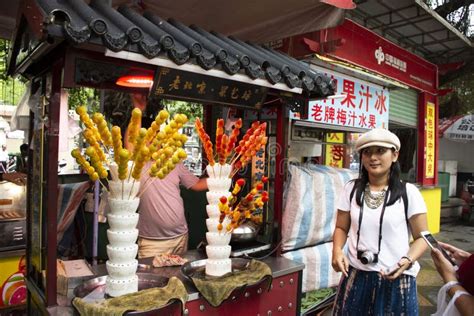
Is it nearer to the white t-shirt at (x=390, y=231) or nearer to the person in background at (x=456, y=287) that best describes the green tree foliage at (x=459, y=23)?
the white t-shirt at (x=390, y=231)

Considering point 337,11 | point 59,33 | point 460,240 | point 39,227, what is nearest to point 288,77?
point 337,11

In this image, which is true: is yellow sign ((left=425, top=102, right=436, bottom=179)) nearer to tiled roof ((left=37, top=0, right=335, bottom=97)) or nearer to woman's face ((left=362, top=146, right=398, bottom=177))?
tiled roof ((left=37, top=0, right=335, bottom=97))

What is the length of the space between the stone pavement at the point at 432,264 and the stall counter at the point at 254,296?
2.81 m

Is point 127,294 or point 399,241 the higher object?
point 399,241

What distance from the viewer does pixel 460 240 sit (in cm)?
980

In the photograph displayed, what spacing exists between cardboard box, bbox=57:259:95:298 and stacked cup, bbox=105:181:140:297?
1.38ft

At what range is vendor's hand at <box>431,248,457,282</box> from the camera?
84.3 inches

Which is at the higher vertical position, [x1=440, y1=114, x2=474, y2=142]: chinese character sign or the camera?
[x1=440, y1=114, x2=474, y2=142]: chinese character sign

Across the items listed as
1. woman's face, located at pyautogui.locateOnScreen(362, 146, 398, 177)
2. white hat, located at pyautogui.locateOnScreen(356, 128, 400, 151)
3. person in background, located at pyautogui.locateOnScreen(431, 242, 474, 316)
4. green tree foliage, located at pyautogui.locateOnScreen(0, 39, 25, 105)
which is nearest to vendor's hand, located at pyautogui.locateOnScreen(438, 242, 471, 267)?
person in background, located at pyautogui.locateOnScreen(431, 242, 474, 316)

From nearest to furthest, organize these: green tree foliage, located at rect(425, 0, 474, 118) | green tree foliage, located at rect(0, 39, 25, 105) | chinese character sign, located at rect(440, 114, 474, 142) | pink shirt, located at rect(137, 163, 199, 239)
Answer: pink shirt, located at rect(137, 163, 199, 239), green tree foliage, located at rect(0, 39, 25, 105), green tree foliage, located at rect(425, 0, 474, 118), chinese character sign, located at rect(440, 114, 474, 142)

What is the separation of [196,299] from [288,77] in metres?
2.02

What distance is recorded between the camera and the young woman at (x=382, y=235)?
2688 millimetres

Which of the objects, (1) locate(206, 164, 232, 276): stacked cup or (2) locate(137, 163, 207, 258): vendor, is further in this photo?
(2) locate(137, 163, 207, 258): vendor

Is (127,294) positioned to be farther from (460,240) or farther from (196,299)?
(460,240)
